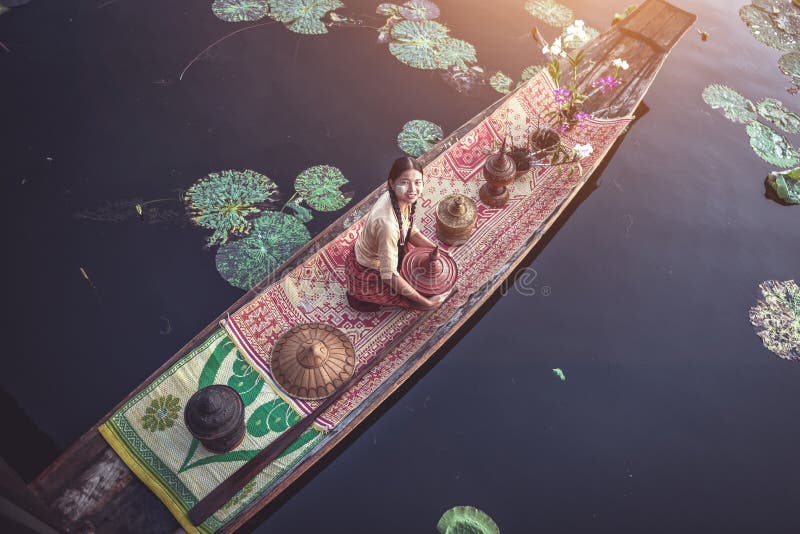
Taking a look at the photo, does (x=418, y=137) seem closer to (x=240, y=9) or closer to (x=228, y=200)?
(x=228, y=200)

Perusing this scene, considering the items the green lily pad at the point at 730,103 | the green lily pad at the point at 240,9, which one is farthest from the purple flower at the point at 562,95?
the green lily pad at the point at 240,9

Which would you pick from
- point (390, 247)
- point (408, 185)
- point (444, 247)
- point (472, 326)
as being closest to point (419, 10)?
point (444, 247)

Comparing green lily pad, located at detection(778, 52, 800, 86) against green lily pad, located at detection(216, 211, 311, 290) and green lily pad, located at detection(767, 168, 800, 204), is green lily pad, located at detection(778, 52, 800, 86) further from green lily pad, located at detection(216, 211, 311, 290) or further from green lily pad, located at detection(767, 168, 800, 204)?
green lily pad, located at detection(216, 211, 311, 290)

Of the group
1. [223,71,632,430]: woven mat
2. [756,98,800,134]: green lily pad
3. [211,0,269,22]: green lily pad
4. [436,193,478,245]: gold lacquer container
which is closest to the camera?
[223,71,632,430]: woven mat

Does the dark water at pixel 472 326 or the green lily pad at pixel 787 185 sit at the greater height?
the green lily pad at pixel 787 185

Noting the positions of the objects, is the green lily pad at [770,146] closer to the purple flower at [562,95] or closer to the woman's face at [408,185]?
the purple flower at [562,95]

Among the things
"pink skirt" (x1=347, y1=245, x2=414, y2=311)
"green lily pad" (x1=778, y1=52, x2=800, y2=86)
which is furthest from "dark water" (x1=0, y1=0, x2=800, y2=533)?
"green lily pad" (x1=778, y1=52, x2=800, y2=86)

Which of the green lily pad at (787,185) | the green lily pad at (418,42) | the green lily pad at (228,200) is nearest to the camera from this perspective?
the green lily pad at (228,200)
